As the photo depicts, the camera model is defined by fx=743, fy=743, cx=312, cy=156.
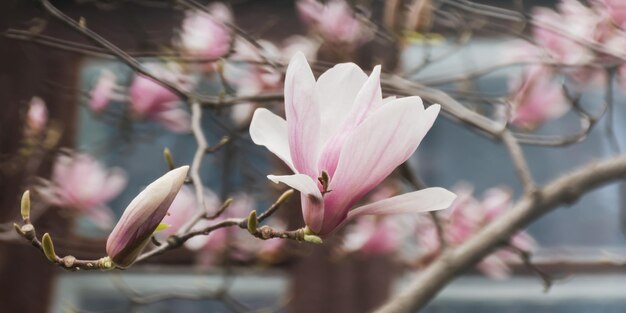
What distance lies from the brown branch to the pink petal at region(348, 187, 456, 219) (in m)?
0.30

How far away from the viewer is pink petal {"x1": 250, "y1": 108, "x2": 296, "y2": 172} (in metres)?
0.36

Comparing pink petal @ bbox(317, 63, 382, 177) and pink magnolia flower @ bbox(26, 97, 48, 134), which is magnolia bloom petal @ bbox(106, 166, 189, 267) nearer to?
pink petal @ bbox(317, 63, 382, 177)

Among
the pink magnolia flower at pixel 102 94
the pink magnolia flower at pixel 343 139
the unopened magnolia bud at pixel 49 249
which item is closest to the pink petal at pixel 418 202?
the pink magnolia flower at pixel 343 139

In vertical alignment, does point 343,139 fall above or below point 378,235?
below

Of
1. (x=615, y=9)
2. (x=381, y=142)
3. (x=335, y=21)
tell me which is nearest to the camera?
(x=381, y=142)

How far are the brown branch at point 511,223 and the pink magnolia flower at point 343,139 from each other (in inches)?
11.7

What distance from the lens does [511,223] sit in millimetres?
700

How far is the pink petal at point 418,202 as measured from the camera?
34 cm

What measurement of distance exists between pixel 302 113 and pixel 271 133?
3 cm

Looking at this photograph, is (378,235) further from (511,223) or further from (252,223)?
(252,223)

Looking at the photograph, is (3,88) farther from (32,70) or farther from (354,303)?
(354,303)

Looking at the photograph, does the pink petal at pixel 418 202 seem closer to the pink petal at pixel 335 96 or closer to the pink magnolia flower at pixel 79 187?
the pink petal at pixel 335 96

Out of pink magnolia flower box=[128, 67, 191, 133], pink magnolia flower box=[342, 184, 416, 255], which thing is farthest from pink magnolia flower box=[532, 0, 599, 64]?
pink magnolia flower box=[128, 67, 191, 133]

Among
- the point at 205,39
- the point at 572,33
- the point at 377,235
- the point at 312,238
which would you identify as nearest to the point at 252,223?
the point at 312,238
